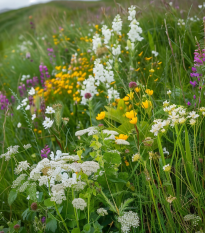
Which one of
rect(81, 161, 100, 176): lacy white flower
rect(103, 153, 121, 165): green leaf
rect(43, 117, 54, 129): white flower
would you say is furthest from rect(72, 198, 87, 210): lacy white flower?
rect(43, 117, 54, 129): white flower

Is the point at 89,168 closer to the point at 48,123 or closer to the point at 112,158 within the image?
the point at 112,158

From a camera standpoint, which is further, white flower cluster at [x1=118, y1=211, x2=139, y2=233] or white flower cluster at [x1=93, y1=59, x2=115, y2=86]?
white flower cluster at [x1=93, y1=59, x2=115, y2=86]

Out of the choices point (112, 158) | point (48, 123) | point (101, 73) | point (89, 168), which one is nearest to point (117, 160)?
point (112, 158)

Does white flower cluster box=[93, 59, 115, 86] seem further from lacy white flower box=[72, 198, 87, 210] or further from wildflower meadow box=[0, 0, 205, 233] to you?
lacy white flower box=[72, 198, 87, 210]

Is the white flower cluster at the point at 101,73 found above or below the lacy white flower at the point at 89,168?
above

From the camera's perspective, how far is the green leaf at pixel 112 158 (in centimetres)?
112

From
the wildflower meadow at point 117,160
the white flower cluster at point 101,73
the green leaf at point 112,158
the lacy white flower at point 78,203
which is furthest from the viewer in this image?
the white flower cluster at point 101,73

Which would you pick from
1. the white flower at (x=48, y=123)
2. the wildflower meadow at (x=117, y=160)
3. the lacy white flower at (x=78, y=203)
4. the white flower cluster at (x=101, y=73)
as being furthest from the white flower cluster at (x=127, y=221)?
the white flower cluster at (x=101, y=73)

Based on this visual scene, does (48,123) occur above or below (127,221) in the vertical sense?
above

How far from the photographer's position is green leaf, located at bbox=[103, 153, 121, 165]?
112cm

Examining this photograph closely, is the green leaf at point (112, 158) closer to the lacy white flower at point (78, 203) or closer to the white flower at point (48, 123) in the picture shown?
the lacy white flower at point (78, 203)

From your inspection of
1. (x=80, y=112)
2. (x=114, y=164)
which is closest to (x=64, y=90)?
(x=80, y=112)

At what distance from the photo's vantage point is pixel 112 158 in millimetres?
1136

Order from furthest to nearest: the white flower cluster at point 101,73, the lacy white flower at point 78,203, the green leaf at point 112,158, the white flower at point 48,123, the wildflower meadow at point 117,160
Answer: the white flower cluster at point 101,73, the white flower at point 48,123, the green leaf at point 112,158, the wildflower meadow at point 117,160, the lacy white flower at point 78,203
